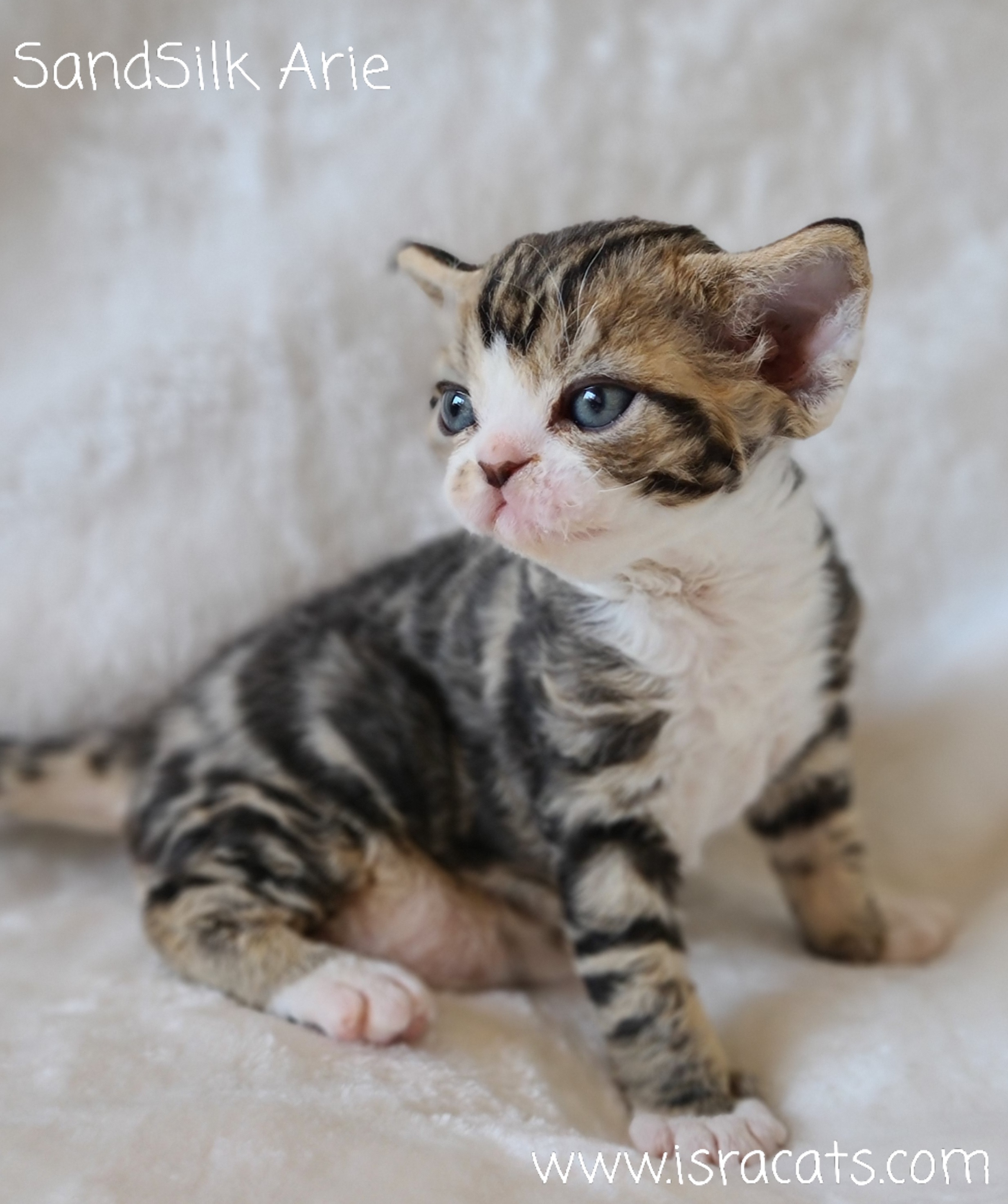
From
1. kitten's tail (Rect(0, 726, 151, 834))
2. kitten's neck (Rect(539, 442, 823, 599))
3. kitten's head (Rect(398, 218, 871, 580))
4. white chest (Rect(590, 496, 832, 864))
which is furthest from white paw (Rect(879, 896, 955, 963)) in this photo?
kitten's tail (Rect(0, 726, 151, 834))

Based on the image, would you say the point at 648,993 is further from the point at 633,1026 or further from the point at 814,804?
the point at 814,804

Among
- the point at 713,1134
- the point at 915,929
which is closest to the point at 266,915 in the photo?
the point at 713,1134

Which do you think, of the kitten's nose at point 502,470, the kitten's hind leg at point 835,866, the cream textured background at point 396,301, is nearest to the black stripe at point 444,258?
the kitten's nose at point 502,470

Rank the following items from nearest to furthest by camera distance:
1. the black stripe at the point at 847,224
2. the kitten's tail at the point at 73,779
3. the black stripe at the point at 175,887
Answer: the black stripe at the point at 847,224
the black stripe at the point at 175,887
the kitten's tail at the point at 73,779

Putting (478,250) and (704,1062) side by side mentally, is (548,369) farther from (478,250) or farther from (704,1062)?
(478,250)

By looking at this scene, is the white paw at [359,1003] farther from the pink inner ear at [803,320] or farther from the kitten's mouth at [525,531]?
the pink inner ear at [803,320]

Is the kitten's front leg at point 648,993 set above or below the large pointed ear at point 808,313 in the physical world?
below

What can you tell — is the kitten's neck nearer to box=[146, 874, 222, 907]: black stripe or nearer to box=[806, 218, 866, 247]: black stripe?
box=[806, 218, 866, 247]: black stripe
